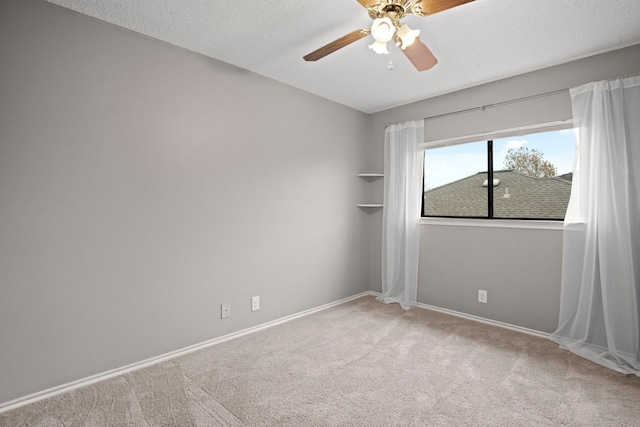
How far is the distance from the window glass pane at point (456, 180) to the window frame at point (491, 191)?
64mm

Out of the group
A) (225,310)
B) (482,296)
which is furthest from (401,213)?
(225,310)

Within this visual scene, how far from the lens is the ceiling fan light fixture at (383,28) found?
5.18ft

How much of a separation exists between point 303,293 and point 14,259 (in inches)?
90.3

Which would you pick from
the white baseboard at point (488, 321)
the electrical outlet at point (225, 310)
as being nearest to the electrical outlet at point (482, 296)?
the white baseboard at point (488, 321)

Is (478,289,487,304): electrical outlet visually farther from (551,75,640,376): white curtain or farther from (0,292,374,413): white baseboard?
(0,292,374,413): white baseboard

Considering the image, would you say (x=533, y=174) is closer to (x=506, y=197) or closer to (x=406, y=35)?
(x=506, y=197)

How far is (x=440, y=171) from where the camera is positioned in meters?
3.70

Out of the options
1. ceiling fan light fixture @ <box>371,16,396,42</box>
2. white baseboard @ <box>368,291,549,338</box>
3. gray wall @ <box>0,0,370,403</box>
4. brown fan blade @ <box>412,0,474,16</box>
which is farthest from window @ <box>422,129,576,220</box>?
ceiling fan light fixture @ <box>371,16,396,42</box>

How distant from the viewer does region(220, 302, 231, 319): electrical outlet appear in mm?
2733

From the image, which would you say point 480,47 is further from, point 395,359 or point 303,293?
point 303,293

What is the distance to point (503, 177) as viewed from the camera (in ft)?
10.6

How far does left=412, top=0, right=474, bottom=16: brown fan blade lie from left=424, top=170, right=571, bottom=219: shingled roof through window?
214 cm

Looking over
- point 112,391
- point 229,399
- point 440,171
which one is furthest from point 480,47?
point 112,391

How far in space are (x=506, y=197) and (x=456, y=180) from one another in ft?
1.79
